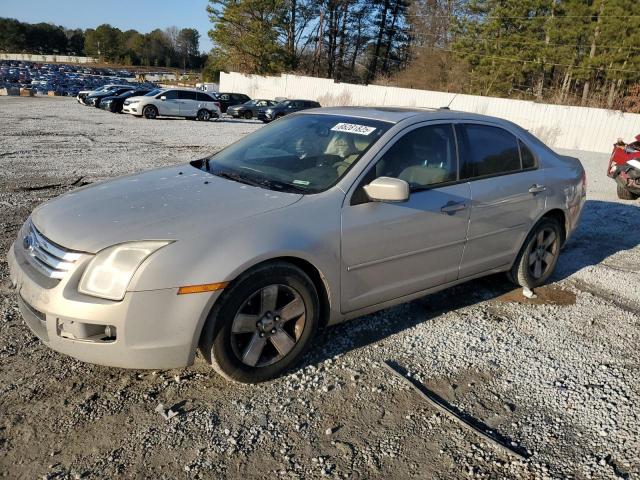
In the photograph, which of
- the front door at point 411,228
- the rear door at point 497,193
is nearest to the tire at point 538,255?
the rear door at point 497,193

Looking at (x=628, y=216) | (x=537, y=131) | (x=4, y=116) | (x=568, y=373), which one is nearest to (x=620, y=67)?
(x=537, y=131)

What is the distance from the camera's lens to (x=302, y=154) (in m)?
3.82

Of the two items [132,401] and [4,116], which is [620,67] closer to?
[4,116]

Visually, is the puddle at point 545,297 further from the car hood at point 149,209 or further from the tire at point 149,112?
the tire at point 149,112

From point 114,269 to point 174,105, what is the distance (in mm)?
24675

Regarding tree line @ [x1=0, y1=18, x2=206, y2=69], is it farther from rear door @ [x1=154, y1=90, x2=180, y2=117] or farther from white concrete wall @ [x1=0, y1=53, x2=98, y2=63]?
rear door @ [x1=154, y1=90, x2=180, y2=117]

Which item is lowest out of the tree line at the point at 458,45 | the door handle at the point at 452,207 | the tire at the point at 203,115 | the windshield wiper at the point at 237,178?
the tire at the point at 203,115

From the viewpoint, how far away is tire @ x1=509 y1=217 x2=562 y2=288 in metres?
4.84

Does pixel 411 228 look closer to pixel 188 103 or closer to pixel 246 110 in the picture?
pixel 188 103

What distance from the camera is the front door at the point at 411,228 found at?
3393mm

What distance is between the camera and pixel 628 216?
28.0 feet

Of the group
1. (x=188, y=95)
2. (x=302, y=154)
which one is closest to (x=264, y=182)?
(x=302, y=154)

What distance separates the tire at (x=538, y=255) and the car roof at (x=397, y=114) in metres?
1.16

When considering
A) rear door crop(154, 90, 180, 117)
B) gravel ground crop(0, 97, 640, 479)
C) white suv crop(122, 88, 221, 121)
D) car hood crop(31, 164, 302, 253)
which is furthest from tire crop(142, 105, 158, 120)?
car hood crop(31, 164, 302, 253)
